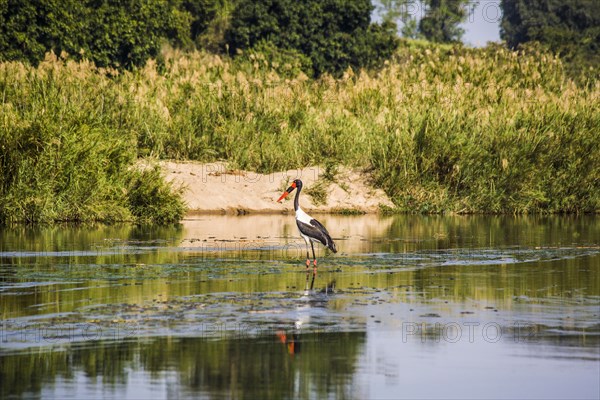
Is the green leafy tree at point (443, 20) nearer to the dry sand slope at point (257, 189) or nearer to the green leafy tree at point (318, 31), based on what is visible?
the green leafy tree at point (318, 31)

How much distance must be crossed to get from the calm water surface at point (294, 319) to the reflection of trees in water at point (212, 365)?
0.02 meters

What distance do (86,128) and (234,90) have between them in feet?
22.0

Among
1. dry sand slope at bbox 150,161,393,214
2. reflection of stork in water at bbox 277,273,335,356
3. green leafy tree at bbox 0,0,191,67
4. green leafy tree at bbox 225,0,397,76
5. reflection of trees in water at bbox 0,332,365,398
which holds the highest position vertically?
green leafy tree at bbox 225,0,397,76

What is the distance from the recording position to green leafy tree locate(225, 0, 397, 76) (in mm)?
51438

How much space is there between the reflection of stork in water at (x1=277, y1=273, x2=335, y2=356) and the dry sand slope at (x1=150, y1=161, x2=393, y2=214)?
11.3m

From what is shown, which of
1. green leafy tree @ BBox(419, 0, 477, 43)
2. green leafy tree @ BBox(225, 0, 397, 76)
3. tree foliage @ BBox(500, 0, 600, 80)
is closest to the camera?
Answer: green leafy tree @ BBox(225, 0, 397, 76)

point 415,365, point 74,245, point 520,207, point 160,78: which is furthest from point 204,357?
point 160,78

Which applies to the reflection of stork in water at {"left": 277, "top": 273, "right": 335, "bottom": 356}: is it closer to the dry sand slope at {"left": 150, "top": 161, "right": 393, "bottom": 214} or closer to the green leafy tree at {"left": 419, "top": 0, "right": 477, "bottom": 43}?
the dry sand slope at {"left": 150, "top": 161, "right": 393, "bottom": 214}

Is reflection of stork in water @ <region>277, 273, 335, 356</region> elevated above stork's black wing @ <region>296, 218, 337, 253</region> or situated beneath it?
situated beneath

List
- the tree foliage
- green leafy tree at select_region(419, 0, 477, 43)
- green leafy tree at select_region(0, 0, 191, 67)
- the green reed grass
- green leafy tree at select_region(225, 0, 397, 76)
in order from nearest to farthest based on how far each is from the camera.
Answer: the green reed grass → green leafy tree at select_region(0, 0, 191, 67) → green leafy tree at select_region(225, 0, 397, 76) → the tree foliage → green leafy tree at select_region(419, 0, 477, 43)

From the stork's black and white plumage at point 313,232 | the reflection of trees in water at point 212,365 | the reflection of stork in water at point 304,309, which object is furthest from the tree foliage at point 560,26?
the reflection of trees in water at point 212,365

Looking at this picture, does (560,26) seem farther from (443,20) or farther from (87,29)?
(87,29)

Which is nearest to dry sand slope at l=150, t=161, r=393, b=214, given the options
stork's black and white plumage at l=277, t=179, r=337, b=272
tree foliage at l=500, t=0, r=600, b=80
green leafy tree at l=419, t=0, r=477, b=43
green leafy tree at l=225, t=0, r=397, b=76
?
stork's black and white plumage at l=277, t=179, r=337, b=272

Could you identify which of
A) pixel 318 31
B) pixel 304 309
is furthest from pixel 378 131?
pixel 318 31
